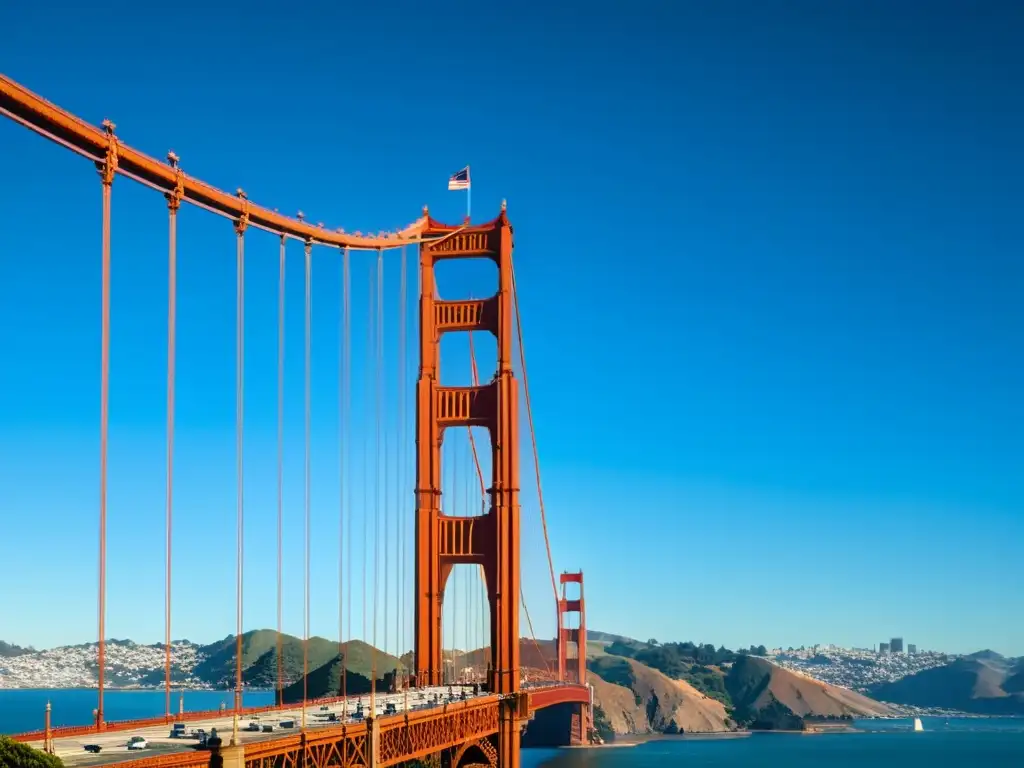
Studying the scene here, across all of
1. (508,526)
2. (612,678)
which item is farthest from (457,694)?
(612,678)

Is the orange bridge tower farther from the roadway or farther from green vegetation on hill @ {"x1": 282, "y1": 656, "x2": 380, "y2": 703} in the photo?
green vegetation on hill @ {"x1": 282, "y1": 656, "x2": 380, "y2": 703}

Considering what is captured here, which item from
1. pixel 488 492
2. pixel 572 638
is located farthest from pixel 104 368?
pixel 572 638

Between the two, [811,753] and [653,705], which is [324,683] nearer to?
[653,705]

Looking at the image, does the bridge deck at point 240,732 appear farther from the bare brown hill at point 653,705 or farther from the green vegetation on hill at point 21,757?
the bare brown hill at point 653,705

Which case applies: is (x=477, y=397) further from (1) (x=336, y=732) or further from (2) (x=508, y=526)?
(1) (x=336, y=732)

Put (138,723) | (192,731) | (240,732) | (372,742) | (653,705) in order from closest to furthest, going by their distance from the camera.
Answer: (240,732) → (192,731) → (372,742) → (138,723) → (653,705)
